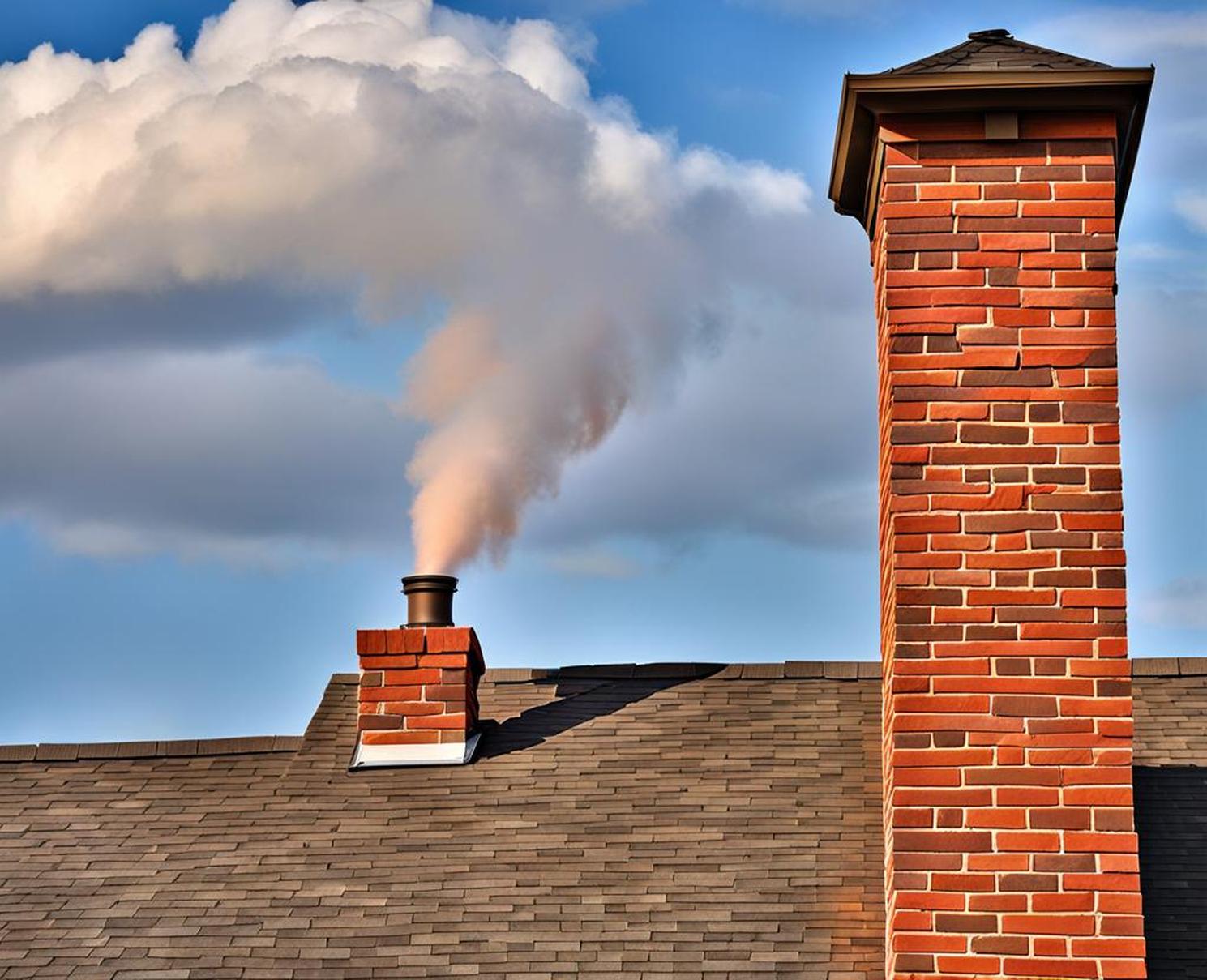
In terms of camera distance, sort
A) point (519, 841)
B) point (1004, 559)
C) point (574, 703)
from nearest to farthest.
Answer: point (1004, 559), point (519, 841), point (574, 703)

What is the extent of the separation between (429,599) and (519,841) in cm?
263

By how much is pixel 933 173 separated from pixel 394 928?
453 centimetres

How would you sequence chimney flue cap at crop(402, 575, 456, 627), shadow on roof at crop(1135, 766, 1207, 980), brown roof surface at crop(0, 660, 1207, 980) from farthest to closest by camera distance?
chimney flue cap at crop(402, 575, 456, 627) → brown roof surface at crop(0, 660, 1207, 980) → shadow on roof at crop(1135, 766, 1207, 980)

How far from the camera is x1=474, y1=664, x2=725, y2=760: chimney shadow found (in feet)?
37.0

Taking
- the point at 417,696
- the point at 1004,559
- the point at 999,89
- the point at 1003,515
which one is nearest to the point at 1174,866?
the point at 1004,559

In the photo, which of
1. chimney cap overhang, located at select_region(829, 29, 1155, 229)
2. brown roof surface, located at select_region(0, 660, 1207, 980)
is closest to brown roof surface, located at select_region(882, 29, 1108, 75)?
chimney cap overhang, located at select_region(829, 29, 1155, 229)

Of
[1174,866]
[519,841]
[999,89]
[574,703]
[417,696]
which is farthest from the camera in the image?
[574,703]

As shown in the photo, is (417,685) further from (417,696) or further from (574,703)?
(574,703)

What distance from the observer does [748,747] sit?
35.4ft

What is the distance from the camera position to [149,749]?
11.5m

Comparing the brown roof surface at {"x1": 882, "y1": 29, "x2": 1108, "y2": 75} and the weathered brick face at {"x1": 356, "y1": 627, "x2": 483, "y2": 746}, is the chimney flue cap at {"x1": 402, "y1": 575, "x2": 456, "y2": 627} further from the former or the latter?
the brown roof surface at {"x1": 882, "y1": 29, "x2": 1108, "y2": 75}

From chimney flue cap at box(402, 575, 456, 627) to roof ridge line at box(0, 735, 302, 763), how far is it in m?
1.22

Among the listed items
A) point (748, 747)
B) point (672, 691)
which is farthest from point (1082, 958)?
point (672, 691)

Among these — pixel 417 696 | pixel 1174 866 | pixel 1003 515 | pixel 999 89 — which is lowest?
pixel 1174 866
